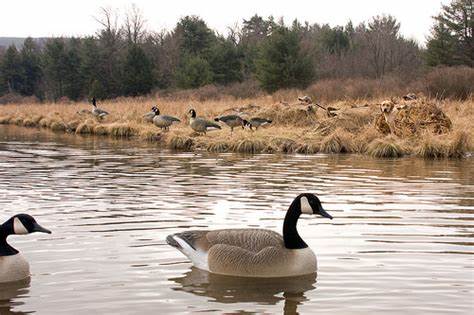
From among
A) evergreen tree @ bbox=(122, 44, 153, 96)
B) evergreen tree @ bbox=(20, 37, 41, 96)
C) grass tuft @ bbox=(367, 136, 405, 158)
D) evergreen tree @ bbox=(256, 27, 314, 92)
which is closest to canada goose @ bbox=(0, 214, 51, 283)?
grass tuft @ bbox=(367, 136, 405, 158)

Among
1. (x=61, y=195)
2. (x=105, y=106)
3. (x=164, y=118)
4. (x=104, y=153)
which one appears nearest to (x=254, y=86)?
(x=105, y=106)

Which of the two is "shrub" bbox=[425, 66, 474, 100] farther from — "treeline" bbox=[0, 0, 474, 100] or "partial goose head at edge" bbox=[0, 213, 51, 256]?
"partial goose head at edge" bbox=[0, 213, 51, 256]

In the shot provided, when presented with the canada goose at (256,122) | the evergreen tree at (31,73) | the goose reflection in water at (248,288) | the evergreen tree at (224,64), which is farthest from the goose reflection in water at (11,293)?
the evergreen tree at (31,73)

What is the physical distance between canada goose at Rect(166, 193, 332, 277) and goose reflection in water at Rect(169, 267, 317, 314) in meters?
0.08

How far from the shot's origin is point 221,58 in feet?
218

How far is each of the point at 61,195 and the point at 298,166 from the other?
25.2ft

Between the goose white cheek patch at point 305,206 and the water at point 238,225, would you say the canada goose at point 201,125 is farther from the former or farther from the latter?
the goose white cheek patch at point 305,206

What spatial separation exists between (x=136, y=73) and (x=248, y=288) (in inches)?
2408

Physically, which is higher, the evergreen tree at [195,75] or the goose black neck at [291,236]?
the evergreen tree at [195,75]

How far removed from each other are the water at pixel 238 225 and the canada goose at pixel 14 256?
0.54ft

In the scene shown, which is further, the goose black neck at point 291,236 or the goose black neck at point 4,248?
the goose black neck at point 291,236

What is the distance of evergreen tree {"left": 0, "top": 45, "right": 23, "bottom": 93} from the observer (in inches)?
3421

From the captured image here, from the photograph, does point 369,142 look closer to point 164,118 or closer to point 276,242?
point 164,118

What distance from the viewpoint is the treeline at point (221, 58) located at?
168 feet
